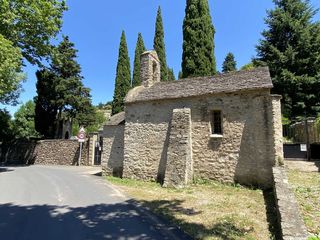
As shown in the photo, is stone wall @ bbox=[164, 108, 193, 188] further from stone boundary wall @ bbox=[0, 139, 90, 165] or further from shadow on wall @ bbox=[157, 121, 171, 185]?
stone boundary wall @ bbox=[0, 139, 90, 165]

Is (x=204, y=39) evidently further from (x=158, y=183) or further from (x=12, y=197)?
(x=12, y=197)

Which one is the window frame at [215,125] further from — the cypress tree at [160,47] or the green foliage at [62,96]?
the cypress tree at [160,47]

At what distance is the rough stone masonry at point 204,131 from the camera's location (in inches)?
472

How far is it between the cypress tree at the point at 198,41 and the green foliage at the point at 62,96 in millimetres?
12033

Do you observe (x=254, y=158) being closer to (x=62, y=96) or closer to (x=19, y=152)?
(x=62, y=96)

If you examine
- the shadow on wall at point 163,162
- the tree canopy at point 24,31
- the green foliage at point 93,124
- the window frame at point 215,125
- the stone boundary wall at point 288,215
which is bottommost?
the stone boundary wall at point 288,215

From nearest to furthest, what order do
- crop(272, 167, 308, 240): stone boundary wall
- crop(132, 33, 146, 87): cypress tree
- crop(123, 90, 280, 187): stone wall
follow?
crop(272, 167, 308, 240): stone boundary wall, crop(123, 90, 280, 187): stone wall, crop(132, 33, 146, 87): cypress tree

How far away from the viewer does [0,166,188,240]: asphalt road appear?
→ 6293 mm

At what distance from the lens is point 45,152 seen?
25609 millimetres

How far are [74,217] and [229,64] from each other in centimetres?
4685

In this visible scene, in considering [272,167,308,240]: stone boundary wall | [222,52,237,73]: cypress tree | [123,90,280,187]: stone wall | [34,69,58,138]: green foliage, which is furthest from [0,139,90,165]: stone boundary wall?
[222,52,237,73]: cypress tree

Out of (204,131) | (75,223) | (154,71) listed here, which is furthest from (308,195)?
(154,71)

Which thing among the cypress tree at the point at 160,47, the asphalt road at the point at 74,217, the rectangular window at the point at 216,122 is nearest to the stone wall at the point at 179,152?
the rectangular window at the point at 216,122

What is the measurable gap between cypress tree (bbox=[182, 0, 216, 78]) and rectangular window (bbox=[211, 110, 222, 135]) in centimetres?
1188
